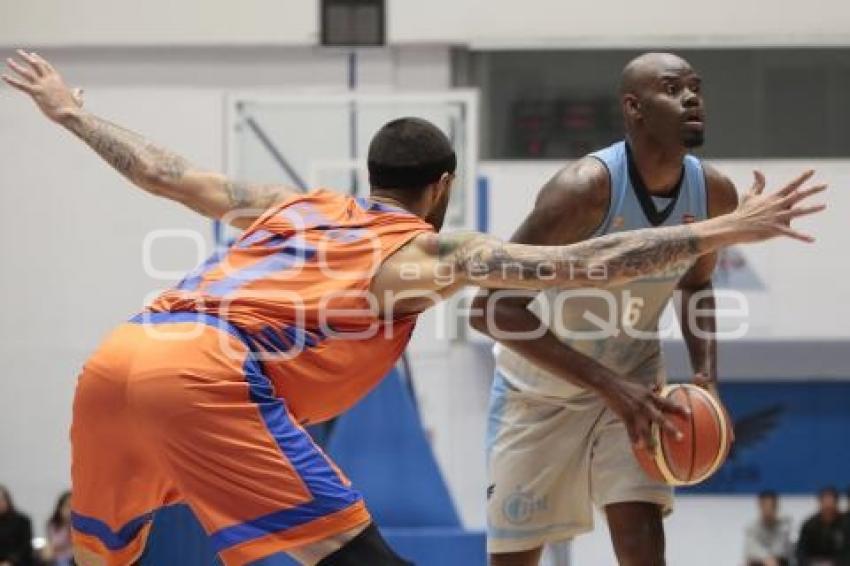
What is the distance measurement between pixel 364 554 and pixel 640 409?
1.30 m

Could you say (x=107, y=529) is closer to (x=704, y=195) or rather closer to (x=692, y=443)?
(x=692, y=443)

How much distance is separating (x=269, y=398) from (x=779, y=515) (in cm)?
1091

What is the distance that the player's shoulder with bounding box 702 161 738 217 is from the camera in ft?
17.8

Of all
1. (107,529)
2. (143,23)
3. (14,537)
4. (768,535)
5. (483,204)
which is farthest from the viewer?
(143,23)

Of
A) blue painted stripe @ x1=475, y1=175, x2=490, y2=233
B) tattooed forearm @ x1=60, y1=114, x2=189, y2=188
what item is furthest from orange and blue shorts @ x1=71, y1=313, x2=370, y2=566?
blue painted stripe @ x1=475, y1=175, x2=490, y2=233

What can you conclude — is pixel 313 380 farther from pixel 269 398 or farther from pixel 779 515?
pixel 779 515

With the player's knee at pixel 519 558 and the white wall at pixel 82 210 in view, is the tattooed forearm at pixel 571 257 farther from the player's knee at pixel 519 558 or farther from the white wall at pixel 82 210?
the white wall at pixel 82 210

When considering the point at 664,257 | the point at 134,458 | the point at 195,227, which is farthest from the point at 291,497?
the point at 195,227

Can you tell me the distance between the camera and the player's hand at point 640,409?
4.78m

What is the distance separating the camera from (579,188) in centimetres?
514

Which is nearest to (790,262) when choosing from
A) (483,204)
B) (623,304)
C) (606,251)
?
(483,204)

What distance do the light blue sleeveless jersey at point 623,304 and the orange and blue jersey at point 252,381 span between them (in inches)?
53.5

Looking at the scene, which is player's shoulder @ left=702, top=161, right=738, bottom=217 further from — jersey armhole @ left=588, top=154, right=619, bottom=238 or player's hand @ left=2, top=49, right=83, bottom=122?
player's hand @ left=2, top=49, right=83, bottom=122

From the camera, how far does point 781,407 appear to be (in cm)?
1449
